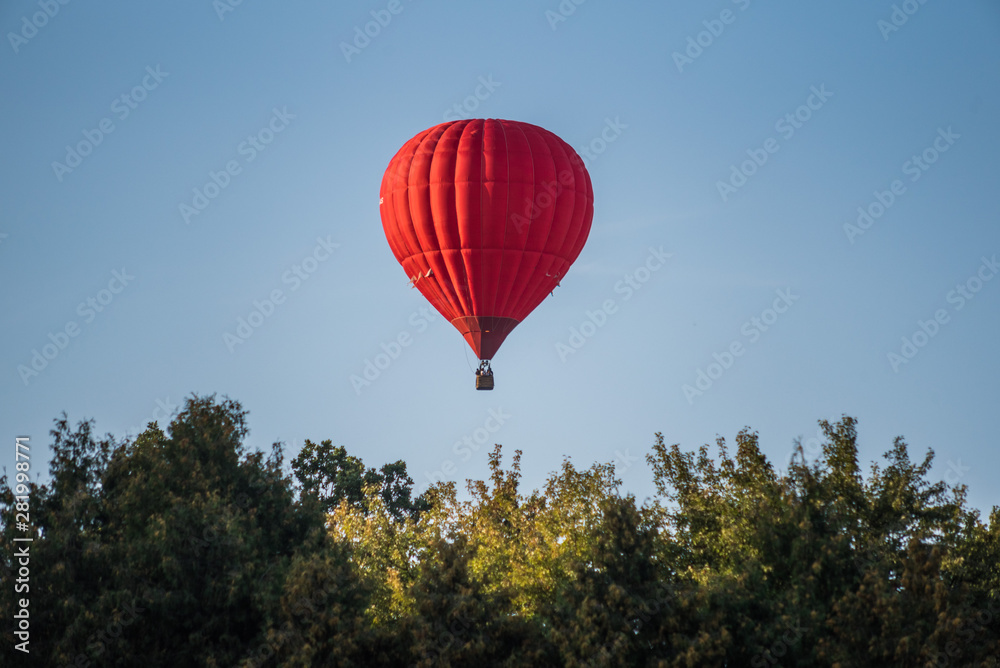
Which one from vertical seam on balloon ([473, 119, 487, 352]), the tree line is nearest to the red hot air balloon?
vertical seam on balloon ([473, 119, 487, 352])

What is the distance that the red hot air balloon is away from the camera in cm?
3678

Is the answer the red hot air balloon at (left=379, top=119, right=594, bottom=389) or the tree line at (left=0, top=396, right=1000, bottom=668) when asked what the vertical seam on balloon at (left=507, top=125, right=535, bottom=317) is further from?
the tree line at (left=0, top=396, right=1000, bottom=668)

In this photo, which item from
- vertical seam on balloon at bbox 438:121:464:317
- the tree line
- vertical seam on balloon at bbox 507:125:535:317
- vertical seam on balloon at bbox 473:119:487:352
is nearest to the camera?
the tree line

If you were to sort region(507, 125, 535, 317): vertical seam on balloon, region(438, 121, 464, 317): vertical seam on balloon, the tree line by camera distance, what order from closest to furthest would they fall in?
the tree line, region(507, 125, 535, 317): vertical seam on balloon, region(438, 121, 464, 317): vertical seam on balloon

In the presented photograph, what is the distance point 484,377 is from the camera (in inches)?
1474

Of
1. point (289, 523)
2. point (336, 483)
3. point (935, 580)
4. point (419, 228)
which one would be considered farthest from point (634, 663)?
point (336, 483)

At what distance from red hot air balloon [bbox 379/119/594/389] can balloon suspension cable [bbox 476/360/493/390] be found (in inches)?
1.2

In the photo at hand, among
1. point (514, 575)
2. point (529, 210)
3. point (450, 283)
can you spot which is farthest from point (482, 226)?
point (514, 575)

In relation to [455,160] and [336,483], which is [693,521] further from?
[336,483]

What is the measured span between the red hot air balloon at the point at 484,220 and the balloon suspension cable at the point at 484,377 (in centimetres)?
3

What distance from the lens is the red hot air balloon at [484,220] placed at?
36.8 metres

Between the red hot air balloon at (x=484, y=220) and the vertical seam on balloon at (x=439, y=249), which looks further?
the vertical seam on balloon at (x=439, y=249)

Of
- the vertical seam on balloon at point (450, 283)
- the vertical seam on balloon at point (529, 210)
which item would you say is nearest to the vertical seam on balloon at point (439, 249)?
the vertical seam on balloon at point (450, 283)

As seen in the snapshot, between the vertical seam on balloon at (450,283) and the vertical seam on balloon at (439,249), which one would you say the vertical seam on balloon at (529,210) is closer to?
the vertical seam on balloon at (450,283)
